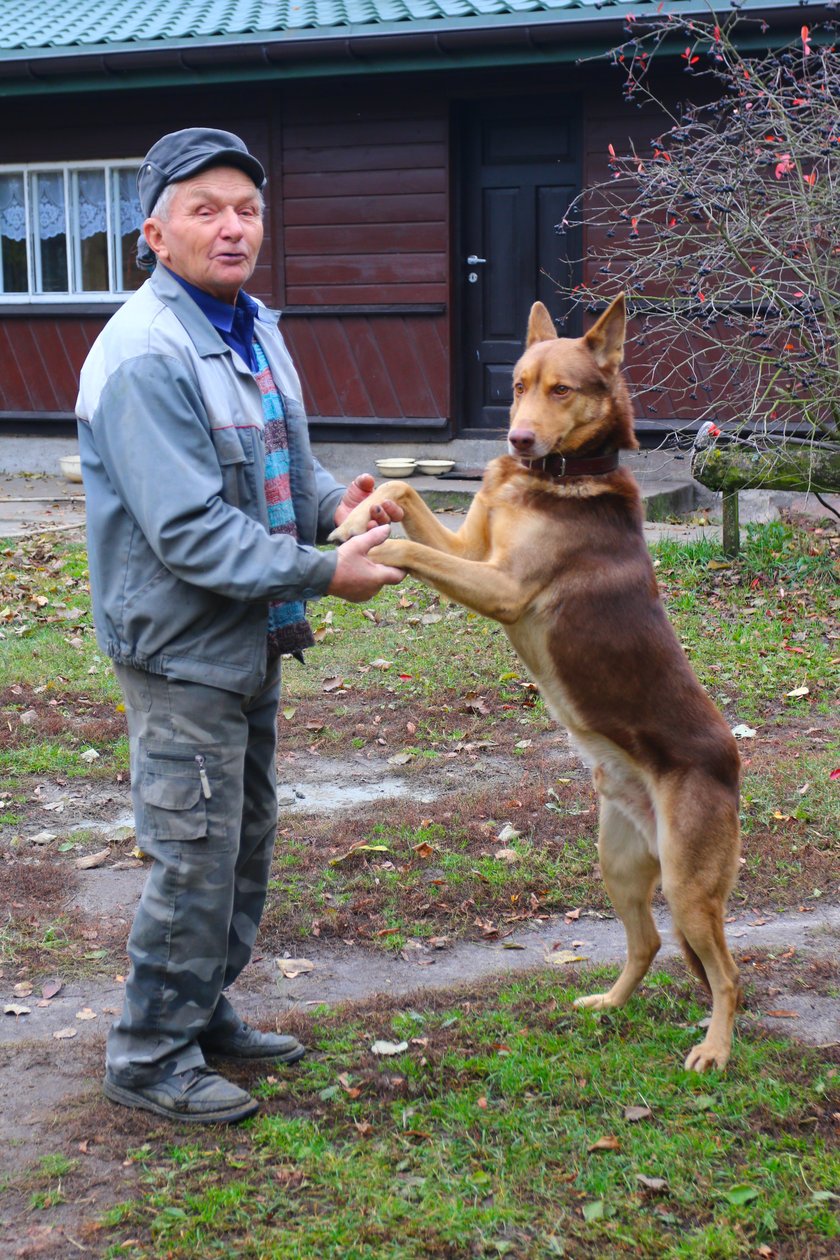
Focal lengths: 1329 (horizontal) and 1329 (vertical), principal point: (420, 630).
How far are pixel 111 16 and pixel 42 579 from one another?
787 cm

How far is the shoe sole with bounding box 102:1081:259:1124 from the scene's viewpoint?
141 inches

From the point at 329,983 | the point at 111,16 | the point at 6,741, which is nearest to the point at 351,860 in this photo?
the point at 329,983

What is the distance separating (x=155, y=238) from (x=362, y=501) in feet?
3.13

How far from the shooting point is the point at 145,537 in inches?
136

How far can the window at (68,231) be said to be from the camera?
1477cm

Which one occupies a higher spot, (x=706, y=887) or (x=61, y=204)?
(x=61, y=204)

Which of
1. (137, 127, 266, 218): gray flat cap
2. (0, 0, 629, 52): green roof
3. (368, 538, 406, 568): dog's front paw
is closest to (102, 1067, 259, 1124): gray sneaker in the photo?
(368, 538, 406, 568): dog's front paw

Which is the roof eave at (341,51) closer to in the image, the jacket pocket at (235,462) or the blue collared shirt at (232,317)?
the blue collared shirt at (232,317)

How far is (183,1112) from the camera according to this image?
3.59 m

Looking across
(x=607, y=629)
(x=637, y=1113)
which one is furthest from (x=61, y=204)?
(x=637, y=1113)

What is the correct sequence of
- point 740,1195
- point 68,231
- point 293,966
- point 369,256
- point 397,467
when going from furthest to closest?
1. point 68,231
2. point 369,256
3. point 397,467
4. point 293,966
5. point 740,1195

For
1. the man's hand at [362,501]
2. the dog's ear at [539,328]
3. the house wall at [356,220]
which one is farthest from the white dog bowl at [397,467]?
the man's hand at [362,501]

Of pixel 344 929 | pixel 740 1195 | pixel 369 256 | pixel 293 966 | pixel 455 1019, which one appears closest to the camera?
pixel 740 1195

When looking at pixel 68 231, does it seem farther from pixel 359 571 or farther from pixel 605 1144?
pixel 605 1144
